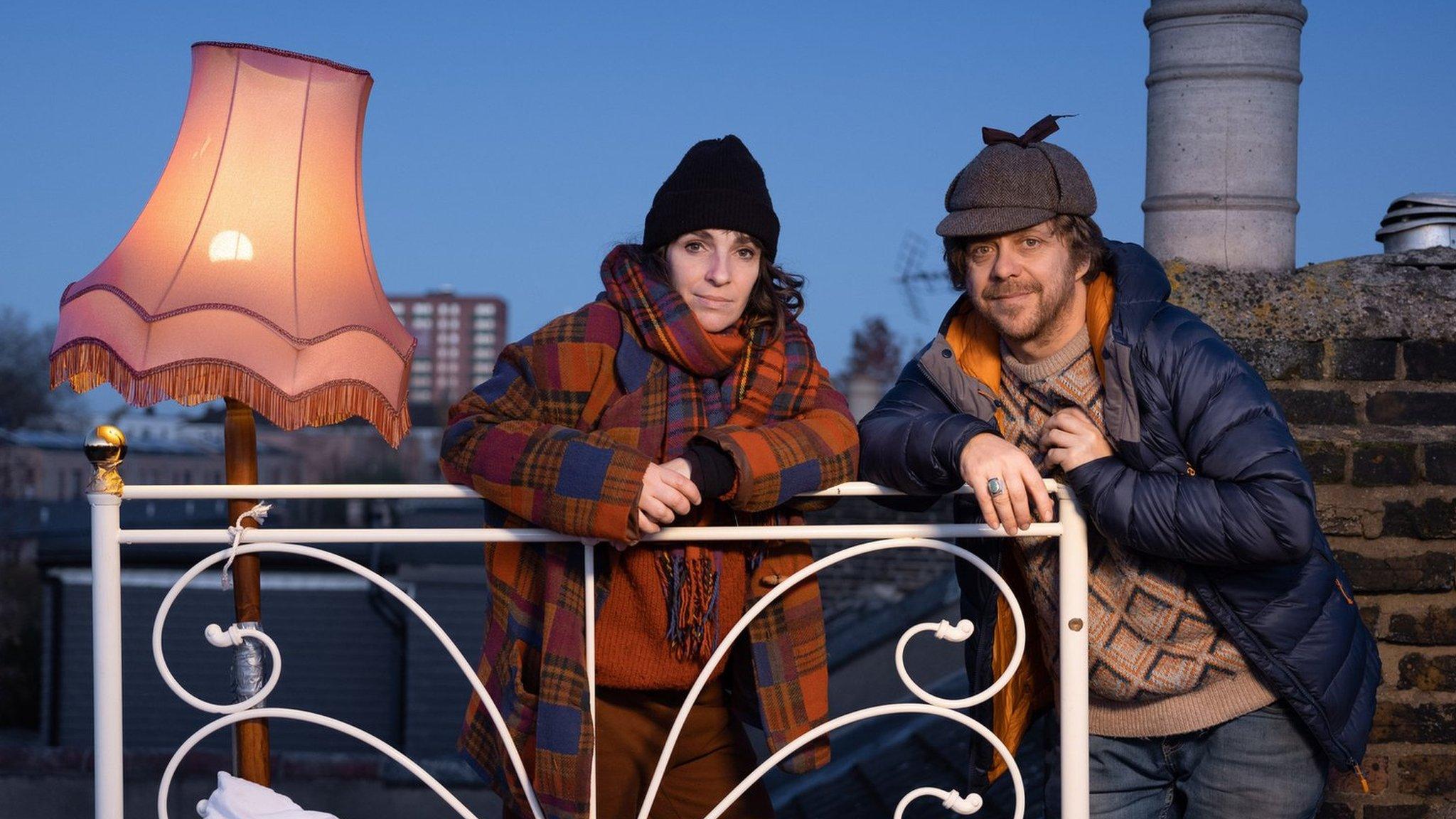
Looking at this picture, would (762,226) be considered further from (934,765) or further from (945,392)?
(934,765)

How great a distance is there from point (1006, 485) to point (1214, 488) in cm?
32

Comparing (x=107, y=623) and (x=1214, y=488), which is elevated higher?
(x=1214, y=488)

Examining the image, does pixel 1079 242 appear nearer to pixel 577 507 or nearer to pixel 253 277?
pixel 577 507

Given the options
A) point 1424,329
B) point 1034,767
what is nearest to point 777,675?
point 1424,329

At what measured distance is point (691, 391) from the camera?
228cm

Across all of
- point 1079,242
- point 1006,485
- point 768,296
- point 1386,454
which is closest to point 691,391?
point 768,296

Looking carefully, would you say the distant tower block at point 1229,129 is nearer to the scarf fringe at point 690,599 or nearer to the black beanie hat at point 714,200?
the black beanie hat at point 714,200

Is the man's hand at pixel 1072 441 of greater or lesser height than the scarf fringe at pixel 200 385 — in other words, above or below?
below

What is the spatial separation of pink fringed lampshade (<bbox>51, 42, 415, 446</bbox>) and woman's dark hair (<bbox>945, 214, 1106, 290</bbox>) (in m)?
1.01

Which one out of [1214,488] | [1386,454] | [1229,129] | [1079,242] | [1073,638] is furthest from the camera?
[1229,129]

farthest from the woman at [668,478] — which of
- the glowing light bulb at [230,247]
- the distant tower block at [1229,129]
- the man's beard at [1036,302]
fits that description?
the distant tower block at [1229,129]

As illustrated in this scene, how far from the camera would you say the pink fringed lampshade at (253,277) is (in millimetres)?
2084

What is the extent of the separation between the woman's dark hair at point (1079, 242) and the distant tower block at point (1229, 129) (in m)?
1.14

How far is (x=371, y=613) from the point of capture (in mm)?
20578
